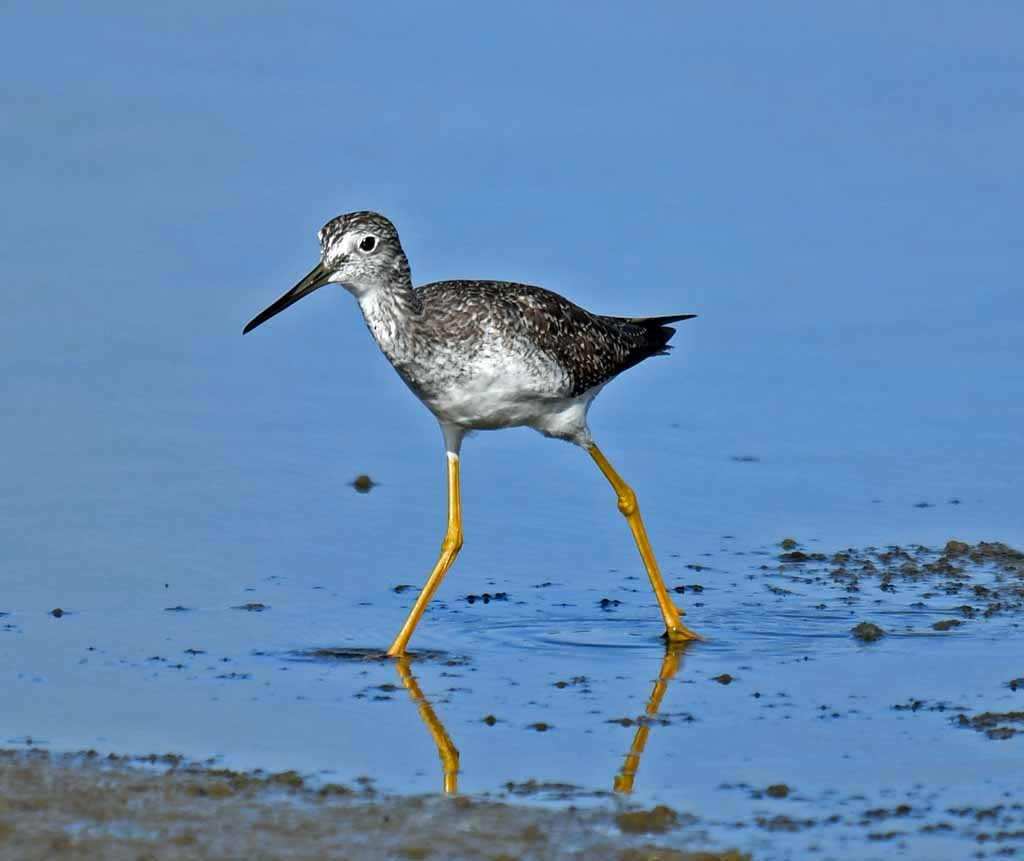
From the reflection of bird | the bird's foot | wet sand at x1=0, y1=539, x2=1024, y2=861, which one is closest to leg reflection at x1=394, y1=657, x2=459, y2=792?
wet sand at x1=0, y1=539, x2=1024, y2=861

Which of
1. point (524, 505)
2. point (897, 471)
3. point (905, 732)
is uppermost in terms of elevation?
point (897, 471)

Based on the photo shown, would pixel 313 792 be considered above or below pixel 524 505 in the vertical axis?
below

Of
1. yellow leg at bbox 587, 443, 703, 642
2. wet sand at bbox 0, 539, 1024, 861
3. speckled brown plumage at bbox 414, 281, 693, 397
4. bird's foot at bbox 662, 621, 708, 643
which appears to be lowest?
wet sand at bbox 0, 539, 1024, 861

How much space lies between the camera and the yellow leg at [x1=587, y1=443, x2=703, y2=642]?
37.8 feet

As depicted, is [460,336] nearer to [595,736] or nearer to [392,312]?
[392,312]

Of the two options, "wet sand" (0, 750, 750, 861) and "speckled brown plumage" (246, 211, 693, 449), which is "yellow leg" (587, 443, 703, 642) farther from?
"wet sand" (0, 750, 750, 861)

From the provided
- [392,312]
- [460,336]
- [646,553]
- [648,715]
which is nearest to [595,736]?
[648,715]

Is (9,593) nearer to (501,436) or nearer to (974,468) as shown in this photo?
(501,436)

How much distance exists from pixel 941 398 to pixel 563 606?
458 cm

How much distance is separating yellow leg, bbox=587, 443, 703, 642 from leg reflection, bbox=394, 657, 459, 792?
150 centimetres

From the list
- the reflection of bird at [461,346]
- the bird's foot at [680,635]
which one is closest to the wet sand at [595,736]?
the bird's foot at [680,635]

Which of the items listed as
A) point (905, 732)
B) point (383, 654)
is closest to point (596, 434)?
point (383, 654)

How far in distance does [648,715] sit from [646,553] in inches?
81.1

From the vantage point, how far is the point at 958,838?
8461mm
